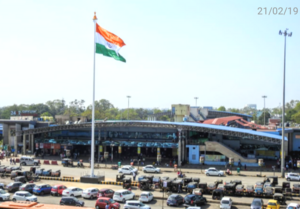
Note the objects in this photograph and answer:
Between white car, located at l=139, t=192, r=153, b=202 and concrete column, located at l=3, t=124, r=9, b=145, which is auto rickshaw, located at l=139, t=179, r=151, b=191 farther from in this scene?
concrete column, located at l=3, t=124, r=9, b=145

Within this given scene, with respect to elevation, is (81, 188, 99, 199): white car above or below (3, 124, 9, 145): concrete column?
below

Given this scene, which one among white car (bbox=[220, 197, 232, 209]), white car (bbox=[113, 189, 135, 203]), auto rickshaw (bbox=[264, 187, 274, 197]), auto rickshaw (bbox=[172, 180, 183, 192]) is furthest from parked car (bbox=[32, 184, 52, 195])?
auto rickshaw (bbox=[264, 187, 274, 197])

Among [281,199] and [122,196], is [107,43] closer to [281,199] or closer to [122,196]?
[122,196]

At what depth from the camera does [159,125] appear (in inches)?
2554

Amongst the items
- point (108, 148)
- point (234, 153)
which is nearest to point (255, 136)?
point (234, 153)

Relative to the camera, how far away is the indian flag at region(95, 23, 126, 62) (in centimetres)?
4222

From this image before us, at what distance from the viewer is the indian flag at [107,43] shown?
42219 millimetres

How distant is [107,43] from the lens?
42562 millimetres

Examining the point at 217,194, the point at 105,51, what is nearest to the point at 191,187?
the point at 217,194

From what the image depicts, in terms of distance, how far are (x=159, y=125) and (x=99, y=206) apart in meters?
33.8

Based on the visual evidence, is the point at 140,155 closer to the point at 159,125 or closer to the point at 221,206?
the point at 159,125

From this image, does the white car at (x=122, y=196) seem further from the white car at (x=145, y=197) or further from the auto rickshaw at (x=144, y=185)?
the auto rickshaw at (x=144, y=185)

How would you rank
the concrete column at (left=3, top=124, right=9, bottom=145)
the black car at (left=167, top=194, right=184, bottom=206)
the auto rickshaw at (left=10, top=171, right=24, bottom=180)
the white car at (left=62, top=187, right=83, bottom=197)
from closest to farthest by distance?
the black car at (left=167, top=194, right=184, bottom=206) → the white car at (left=62, top=187, right=83, bottom=197) → the auto rickshaw at (left=10, top=171, right=24, bottom=180) → the concrete column at (left=3, top=124, right=9, bottom=145)

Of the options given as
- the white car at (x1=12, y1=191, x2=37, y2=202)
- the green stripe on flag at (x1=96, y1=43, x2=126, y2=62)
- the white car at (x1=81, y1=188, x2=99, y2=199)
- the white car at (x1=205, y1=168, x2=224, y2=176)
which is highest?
the green stripe on flag at (x1=96, y1=43, x2=126, y2=62)
